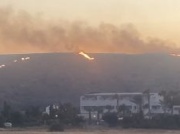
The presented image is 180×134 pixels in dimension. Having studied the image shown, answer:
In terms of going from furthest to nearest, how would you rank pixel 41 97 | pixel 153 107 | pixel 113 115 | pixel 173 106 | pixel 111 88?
pixel 111 88 < pixel 41 97 < pixel 153 107 < pixel 173 106 < pixel 113 115

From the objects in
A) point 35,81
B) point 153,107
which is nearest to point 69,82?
point 35,81

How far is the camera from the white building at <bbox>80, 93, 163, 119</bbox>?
136000 mm

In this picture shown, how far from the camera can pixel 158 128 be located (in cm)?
10150

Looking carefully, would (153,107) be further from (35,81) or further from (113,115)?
(35,81)

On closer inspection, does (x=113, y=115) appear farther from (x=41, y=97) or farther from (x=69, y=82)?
(x=69, y=82)

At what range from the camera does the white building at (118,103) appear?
136 m

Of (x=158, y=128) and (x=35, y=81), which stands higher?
(x=35, y=81)

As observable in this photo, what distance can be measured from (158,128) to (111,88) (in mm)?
88744

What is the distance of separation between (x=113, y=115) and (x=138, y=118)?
581cm

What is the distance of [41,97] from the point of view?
571 ft

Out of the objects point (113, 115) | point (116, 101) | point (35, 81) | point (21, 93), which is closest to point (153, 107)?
point (116, 101)

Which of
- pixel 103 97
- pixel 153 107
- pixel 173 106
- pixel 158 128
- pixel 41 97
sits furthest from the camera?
pixel 41 97

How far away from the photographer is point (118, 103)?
14188cm

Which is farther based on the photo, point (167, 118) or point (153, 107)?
point (153, 107)
